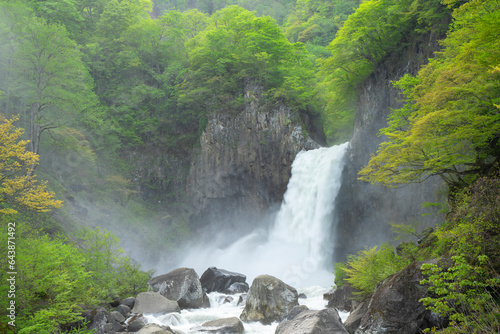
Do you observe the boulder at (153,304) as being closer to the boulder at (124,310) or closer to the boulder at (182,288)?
the boulder at (124,310)

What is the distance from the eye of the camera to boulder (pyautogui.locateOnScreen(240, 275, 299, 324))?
12.3 metres

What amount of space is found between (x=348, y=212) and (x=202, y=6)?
53.1 metres

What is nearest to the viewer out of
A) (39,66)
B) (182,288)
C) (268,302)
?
(268,302)

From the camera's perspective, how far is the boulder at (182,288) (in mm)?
14633

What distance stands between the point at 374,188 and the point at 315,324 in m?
12.2

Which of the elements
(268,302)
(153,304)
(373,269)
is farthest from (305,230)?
(153,304)

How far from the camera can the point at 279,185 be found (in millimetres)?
27141

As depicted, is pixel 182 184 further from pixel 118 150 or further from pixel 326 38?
pixel 326 38

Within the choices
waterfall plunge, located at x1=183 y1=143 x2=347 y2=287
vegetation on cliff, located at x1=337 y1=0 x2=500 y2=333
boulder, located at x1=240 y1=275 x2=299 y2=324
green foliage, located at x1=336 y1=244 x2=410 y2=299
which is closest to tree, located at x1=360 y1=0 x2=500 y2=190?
vegetation on cliff, located at x1=337 y1=0 x2=500 y2=333

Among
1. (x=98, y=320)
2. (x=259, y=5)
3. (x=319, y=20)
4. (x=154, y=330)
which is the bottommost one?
(x=154, y=330)

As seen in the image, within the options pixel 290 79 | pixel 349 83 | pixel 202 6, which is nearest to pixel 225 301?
pixel 349 83

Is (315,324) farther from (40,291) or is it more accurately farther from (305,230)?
(305,230)

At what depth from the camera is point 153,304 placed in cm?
1309

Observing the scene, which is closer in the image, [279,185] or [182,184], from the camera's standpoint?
[279,185]
